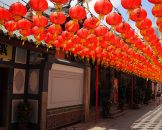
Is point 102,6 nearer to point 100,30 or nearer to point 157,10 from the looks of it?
point 157,10

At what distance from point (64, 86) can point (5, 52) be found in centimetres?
536

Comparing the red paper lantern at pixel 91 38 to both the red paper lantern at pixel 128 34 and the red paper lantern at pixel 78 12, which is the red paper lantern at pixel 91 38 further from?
the red paper lantern at pixel 78 12

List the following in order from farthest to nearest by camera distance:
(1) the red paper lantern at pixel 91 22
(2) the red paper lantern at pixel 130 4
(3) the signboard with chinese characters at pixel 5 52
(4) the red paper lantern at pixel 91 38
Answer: (3) the signboard with chinese characters at pixel 5 52 → (4) the red paper lantern at pixel 91 38 → (1) the red paper lantern at pixel 91 22 → (2) the red paper lantern at pixel 130 4

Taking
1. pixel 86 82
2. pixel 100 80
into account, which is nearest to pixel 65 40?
pixel 86 82

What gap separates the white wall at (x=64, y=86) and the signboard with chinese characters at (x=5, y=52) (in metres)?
3.06

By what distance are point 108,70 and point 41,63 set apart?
567 inches

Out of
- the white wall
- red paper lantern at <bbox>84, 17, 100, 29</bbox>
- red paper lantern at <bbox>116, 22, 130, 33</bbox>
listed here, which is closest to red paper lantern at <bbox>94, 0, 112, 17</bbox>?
red paper lantern at <bbox>84, 17, 100, 29</bbox>

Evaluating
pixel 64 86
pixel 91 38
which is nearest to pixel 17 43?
pixel 91 38

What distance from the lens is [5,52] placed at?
524 inches

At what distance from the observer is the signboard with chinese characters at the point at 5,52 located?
1306 cm

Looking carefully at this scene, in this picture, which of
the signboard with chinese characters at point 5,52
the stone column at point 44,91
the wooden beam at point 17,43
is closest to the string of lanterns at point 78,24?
the wooden beam at point 17,43

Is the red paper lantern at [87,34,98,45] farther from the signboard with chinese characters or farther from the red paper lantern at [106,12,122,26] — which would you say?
the signboard with chinese characters

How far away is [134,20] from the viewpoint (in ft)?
23.7

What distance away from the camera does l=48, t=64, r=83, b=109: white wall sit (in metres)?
16.3
